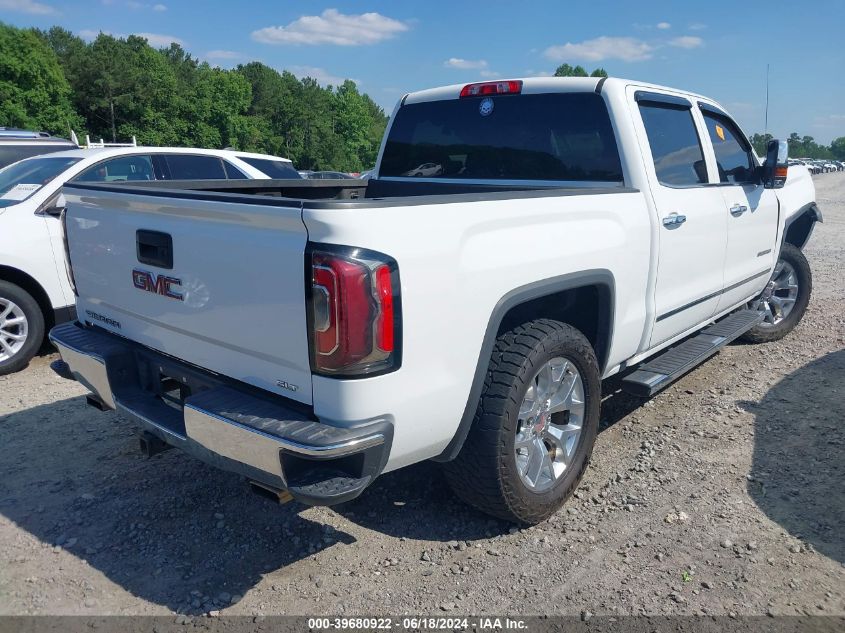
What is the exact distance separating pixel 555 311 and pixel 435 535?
4.21 ft

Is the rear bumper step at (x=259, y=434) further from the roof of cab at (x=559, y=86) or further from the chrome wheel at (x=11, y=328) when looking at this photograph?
the chrome wheel at (x=11, y=328)

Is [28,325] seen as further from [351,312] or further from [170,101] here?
[170,101]

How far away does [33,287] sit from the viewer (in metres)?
5.65

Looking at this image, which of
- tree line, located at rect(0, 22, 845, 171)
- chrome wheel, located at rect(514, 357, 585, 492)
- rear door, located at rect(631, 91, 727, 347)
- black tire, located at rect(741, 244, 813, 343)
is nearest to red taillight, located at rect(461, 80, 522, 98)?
rear door, located at rect(631, 91, 727, 347)

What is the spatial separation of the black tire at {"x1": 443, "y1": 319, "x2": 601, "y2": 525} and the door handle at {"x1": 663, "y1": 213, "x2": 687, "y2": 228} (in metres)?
0.97

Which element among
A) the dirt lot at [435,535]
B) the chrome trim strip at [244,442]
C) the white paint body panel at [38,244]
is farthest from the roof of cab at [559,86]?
the white paint body panel at [38,244]

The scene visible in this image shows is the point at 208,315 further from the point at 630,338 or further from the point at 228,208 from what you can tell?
the point at 630,338

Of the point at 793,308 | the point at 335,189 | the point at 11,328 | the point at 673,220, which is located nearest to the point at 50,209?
the point at 11,328

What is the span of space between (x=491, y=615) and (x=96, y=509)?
211cm

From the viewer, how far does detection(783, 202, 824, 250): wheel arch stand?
247 inches

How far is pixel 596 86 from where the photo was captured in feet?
12.4

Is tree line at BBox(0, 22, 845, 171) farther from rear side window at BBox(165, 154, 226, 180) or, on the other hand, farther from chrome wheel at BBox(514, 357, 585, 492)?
chrome wheel at BBox(514, 357, 585, 492)

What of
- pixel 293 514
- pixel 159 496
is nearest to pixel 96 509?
pixel 159 496

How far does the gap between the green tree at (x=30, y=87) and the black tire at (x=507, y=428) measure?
57.6m
